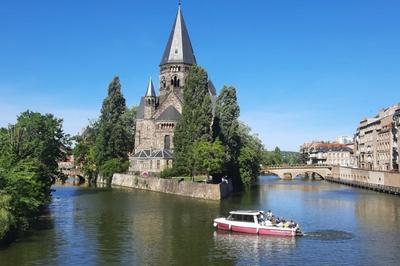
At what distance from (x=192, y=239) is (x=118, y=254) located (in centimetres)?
777

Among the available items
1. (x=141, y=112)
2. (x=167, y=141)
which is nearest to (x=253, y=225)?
(x=167, y=141)

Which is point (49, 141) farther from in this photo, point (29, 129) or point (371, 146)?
point (371, 146)

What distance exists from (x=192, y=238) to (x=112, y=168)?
221 feet

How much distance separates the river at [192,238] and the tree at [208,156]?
962cm

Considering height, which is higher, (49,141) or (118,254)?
(49,141)

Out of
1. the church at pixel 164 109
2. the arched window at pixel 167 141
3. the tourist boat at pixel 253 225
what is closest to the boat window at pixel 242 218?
the tourist boat at pixel 253 225

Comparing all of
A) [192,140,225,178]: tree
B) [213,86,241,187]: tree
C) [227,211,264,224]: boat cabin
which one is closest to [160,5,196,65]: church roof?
[213,86,241,187]: tree

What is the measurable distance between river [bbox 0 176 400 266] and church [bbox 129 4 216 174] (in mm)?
35122

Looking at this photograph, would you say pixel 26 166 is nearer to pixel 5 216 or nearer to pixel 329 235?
pixel 5 216

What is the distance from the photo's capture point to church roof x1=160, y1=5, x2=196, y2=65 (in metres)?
118

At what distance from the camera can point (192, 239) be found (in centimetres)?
4512

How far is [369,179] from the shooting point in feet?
367

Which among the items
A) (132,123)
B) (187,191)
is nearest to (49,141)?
(187,191)

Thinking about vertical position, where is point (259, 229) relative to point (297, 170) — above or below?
below
